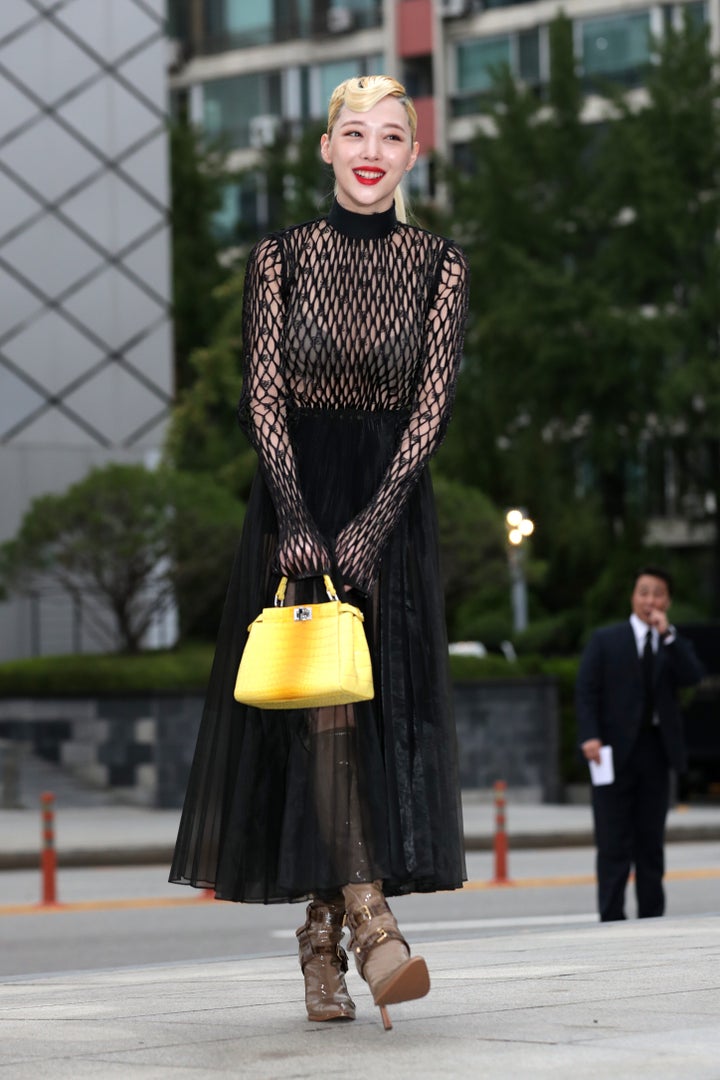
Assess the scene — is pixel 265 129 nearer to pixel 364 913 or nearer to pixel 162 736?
pixel 162 736

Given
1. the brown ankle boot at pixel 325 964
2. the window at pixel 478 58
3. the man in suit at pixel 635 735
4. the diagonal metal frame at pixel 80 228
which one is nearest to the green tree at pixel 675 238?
the window at pixel 478 58

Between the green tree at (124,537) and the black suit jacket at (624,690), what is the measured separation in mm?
16007

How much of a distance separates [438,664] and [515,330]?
4058 centimetres

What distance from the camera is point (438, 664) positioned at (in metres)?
5.59

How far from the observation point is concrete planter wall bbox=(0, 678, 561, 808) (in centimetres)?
2709

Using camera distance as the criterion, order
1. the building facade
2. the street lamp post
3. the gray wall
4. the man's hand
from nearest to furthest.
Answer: the man's hand → the street lamp post → the gray wall → the building facade

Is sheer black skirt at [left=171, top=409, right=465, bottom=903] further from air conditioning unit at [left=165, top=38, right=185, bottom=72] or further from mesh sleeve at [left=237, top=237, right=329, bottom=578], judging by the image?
air conditioning unit at [left=165, top=38, right=185, bottom=72]

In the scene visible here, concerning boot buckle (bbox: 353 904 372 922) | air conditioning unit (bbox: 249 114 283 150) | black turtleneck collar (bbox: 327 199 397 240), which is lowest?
boot buckle (bbox: 353 904 372 922)

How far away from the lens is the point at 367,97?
5.78 meters

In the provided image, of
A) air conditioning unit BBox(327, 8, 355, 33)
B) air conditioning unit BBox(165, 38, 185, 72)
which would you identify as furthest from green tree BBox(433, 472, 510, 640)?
air conditioning unit BBox(165, 38, 185, 72)

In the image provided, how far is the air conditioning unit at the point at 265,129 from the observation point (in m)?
56.3

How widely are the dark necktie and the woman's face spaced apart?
5492 millimetres

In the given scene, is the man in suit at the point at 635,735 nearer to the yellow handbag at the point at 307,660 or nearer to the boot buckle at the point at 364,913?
the boot buckle at the point at 364,913

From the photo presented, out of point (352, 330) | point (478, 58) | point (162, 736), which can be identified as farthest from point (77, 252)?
point (352, 330)
